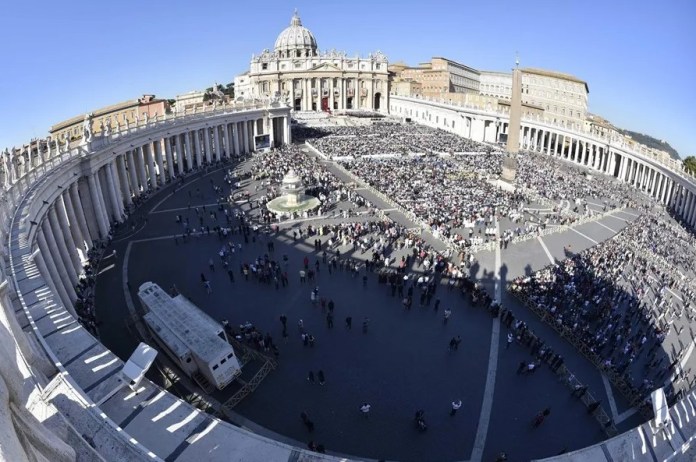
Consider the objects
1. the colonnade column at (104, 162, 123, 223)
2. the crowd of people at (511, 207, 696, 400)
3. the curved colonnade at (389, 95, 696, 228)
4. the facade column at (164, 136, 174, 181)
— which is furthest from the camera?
the facade column at (164, 136, 174, 181)

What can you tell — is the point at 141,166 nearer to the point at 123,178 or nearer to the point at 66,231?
the point at 123,178

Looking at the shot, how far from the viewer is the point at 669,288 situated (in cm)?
2484

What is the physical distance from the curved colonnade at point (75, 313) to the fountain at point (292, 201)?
12.1m

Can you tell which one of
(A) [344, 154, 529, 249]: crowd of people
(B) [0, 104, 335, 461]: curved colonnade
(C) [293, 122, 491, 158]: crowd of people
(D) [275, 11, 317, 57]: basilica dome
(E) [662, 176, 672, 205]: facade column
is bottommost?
(E) [662, 176, 672, 205]: facade column

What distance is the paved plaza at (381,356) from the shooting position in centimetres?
1455

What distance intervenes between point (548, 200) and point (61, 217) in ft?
125

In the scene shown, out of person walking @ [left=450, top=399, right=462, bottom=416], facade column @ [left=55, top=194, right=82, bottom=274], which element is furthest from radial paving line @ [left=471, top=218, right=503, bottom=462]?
facade column @ [left=55, top=194, right=82, bottom=274]

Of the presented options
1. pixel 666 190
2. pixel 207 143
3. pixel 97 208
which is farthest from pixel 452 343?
pixel 207 143

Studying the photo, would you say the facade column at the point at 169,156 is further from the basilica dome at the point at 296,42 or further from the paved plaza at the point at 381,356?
the basilica dome at the point at 296,42

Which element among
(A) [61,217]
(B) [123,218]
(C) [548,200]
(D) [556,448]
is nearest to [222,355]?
(D) [556,448]

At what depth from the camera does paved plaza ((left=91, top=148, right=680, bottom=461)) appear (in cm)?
1455

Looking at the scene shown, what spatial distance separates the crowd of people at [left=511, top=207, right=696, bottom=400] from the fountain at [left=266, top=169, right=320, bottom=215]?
59.9 feet

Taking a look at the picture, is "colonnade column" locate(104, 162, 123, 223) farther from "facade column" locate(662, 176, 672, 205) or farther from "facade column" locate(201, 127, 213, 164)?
"facade column" locate(662, 176, 672, 205)

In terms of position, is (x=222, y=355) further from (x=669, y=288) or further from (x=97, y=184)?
(x=669, y=288)
